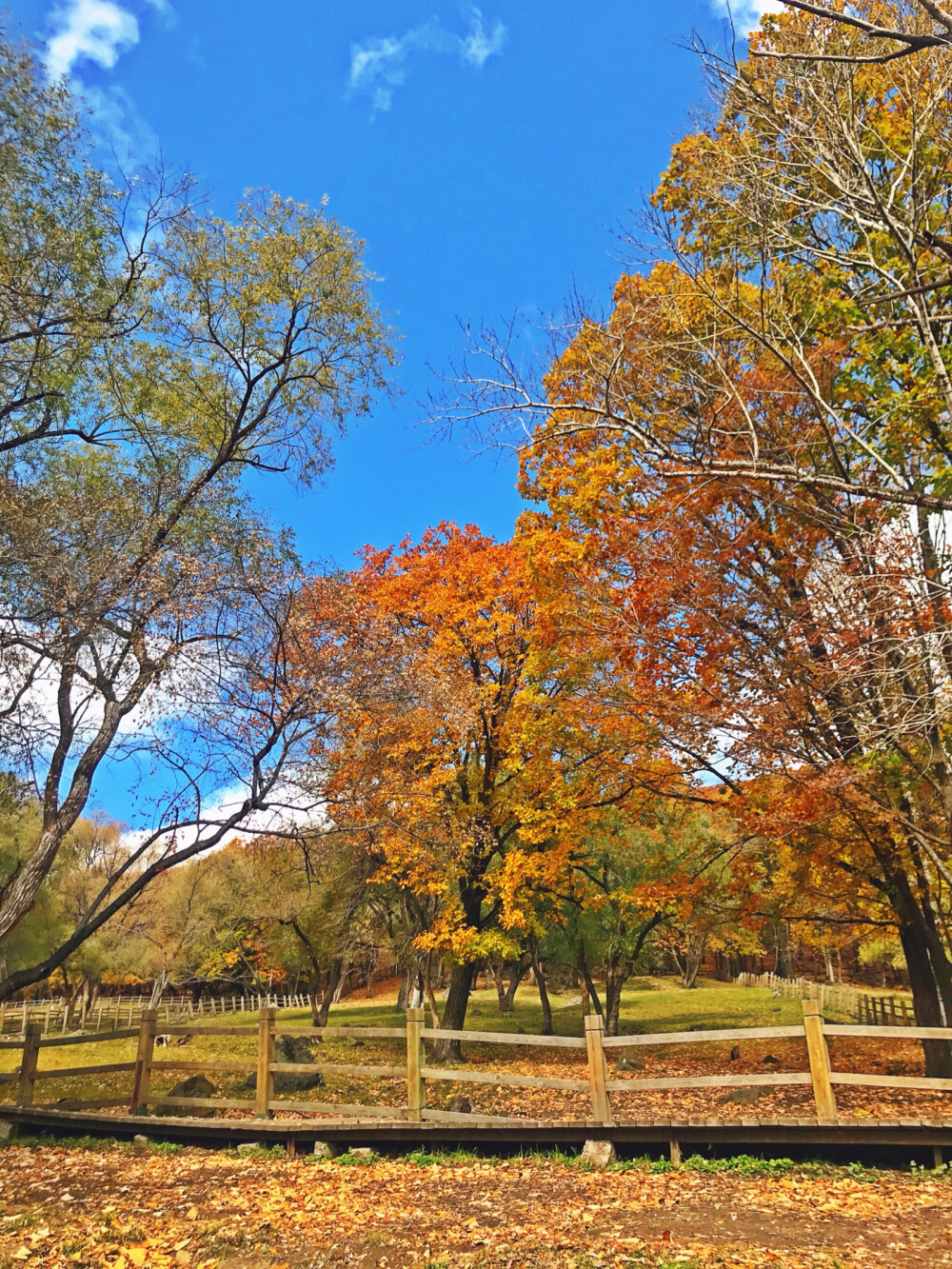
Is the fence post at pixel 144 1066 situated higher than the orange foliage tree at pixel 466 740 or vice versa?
the orange foliage tree at pixel 466 740

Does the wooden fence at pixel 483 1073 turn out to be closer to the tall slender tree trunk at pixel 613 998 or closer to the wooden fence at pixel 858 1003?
the wooden fence at pixel 858 1003

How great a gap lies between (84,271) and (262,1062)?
11.4 meters

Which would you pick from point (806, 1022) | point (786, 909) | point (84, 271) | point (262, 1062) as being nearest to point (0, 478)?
point (84, 271)

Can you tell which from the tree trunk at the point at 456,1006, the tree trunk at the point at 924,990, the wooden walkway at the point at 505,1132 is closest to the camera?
the wooden walkway at the point at 505,1132

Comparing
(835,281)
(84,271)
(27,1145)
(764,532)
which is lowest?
(27,1145)

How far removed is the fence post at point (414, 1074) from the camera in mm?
9227

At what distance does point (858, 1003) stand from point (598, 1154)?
78.3 feet

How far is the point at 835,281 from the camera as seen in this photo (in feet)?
31.9

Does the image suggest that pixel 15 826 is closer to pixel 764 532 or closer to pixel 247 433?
pixel 247 433

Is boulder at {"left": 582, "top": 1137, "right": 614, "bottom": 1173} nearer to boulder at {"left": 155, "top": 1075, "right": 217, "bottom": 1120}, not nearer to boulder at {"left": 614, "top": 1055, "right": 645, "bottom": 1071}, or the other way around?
boulder at {"left": 155, "top": 1075, "right": 217, "bottom": 1120}

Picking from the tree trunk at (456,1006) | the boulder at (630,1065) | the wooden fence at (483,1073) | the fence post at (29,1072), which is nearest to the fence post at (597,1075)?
the wooden fence at (483,1073)

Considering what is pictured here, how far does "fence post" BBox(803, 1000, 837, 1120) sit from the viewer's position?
7.84 m

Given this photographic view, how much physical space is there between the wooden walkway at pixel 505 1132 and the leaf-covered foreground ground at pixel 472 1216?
0.28 metres

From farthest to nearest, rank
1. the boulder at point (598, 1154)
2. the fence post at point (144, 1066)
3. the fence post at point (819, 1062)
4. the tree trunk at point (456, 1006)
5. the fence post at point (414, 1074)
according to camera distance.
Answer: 1. the tree trunk at point (456, 1006)
2. the fence post at point (144, 1066)
3. the fence post at point (414, 1074)
4. the boulder at point (598, 1154)
5. the fence post at point (819, 1062)
